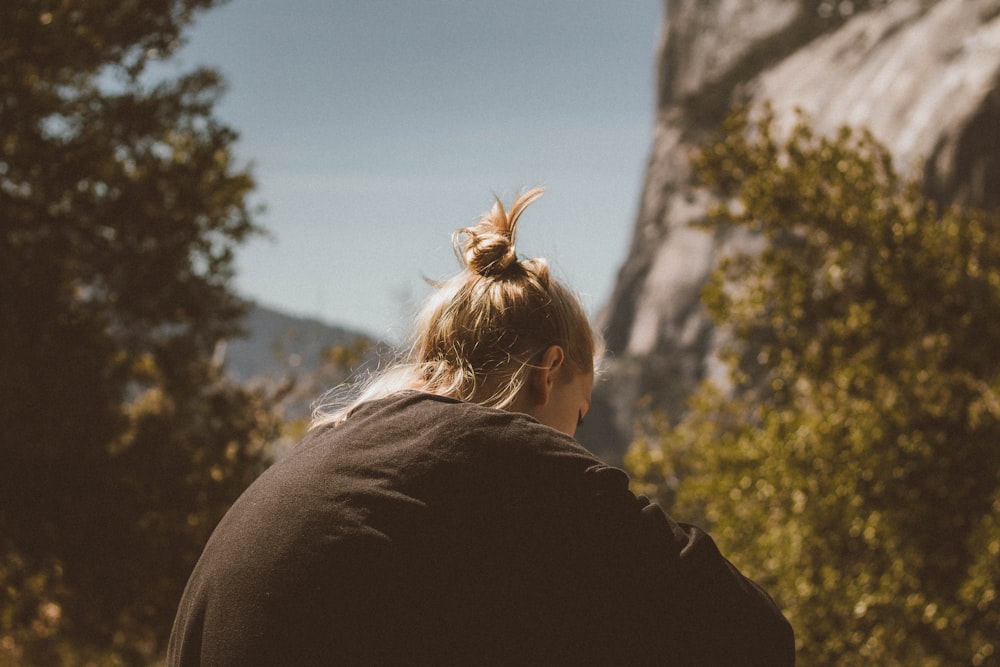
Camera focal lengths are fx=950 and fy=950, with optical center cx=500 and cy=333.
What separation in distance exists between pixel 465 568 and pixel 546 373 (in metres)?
0.48

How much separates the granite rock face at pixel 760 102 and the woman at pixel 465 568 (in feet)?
79.9

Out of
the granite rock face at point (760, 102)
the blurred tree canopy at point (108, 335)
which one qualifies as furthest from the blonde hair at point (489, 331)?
the granite rock face at point (760, 102)

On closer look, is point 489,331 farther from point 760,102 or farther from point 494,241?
point 760,102

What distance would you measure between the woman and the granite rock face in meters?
24.4

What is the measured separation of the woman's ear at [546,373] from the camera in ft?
5.80

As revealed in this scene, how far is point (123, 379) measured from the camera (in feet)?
25.1

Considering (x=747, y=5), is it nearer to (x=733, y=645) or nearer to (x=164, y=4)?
(x=164, y=4)

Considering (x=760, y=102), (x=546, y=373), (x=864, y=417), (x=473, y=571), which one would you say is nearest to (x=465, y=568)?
(x=473, y=571)

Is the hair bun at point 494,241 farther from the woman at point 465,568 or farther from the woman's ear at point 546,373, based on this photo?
the woman at point 465,568

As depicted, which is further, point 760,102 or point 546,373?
point 760,102

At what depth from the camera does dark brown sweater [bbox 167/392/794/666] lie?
1.38 metres

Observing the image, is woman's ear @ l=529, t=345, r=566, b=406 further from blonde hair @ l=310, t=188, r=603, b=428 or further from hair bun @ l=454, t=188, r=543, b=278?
hair bun @ l=454, t=188, r=543, b=278

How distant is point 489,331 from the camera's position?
1.75 m

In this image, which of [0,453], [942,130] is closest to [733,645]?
[0,453]
